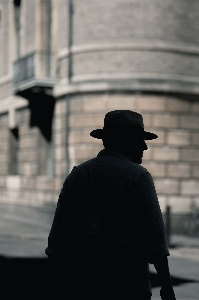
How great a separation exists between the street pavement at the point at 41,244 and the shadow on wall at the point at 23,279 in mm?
308

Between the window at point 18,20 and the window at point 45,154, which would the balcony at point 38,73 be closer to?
the window at point 45,154

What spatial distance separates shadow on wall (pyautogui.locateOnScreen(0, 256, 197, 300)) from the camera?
7965mm

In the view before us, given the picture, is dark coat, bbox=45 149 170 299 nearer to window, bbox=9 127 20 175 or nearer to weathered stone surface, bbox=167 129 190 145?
weathered stone surface, bbox=167 129 190 145

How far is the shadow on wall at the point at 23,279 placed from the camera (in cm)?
796

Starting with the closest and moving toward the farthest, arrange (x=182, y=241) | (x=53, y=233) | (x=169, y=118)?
(x=53, y=233), (x=182, y=241), (x=169, y=118)

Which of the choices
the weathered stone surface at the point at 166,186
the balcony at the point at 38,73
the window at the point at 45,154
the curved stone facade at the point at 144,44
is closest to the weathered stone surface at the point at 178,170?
the weathered stone surface at the point at 166,186

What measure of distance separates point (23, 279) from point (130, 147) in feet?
20.9

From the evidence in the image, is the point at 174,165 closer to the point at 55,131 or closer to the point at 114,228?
the point at 55,131

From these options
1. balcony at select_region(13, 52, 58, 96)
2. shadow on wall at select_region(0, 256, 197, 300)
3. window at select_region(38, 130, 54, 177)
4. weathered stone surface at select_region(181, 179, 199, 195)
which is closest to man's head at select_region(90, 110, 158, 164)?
shadow on wall at select_region(0, 256, 197, 300)

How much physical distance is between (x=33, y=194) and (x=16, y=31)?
578 cm

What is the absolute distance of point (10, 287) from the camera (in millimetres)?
8477

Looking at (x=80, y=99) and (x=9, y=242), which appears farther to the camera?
(x=80, y=99)

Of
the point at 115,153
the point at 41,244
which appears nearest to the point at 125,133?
the point at 115,153

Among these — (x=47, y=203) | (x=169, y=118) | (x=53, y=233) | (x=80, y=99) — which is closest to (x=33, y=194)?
(x=47, y=203)
